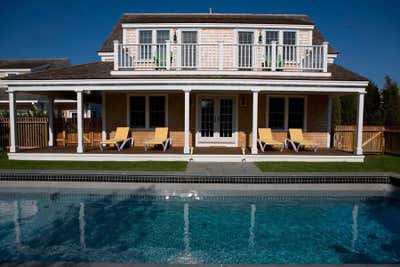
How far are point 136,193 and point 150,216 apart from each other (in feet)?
4.63

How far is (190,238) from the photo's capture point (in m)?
5.27

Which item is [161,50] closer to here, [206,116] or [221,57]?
[221,57]

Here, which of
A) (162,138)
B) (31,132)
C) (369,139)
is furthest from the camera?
(369,139)

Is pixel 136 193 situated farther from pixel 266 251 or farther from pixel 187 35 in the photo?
pixel 187 35

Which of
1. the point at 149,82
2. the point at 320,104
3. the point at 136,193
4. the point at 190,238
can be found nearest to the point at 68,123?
the point at 149,82

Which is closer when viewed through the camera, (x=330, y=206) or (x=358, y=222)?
(x=358, y=222)

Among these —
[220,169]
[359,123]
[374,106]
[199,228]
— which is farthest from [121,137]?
[374,106]

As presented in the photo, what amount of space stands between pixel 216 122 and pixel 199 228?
7842 mm

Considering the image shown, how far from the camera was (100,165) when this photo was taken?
9594 millimetres

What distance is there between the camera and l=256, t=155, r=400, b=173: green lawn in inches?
355

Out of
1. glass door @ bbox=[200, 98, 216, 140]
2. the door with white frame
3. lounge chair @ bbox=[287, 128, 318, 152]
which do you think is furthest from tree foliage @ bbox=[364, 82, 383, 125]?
glass door @ bbox=[200, 98, 216, 140]

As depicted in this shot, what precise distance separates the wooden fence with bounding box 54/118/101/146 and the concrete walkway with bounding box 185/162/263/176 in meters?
6.68

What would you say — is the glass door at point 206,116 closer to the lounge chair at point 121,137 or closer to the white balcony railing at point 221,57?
the white balcony railing at point 221,57

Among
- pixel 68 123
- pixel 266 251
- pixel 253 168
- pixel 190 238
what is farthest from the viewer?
pixel 68 123
